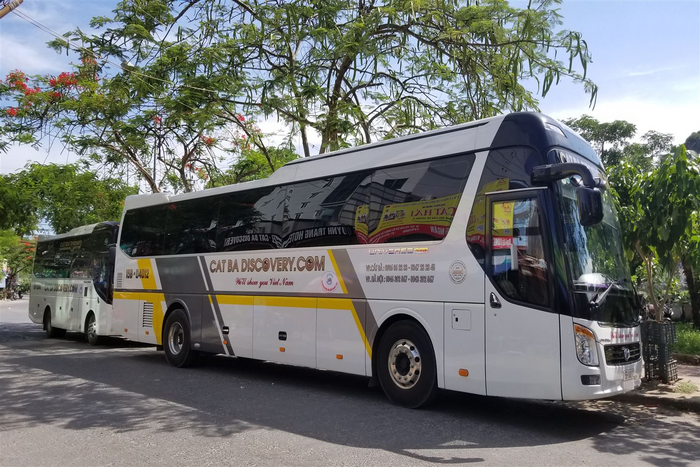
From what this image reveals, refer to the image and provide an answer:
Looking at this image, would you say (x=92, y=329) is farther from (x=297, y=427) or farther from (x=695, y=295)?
(x=695, y=295)

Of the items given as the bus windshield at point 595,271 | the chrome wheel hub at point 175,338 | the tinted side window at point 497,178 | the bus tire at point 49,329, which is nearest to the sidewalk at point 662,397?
the bus windshield at point 595,271

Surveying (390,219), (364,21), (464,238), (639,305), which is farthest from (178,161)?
(639,305)

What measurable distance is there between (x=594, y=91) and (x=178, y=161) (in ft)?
41.0

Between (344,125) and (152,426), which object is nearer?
(152,426)

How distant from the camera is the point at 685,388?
27.7 feet

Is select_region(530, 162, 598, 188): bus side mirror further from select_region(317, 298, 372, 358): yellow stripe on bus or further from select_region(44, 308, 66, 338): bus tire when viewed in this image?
select_region(44, 308, 66, 338): bus tire

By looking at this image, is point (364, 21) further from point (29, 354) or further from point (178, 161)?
point (29, 354)

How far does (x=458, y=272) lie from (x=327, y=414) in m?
2.38

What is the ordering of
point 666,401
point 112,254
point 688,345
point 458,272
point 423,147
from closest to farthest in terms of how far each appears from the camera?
point 458,272
point 423,147
point 666,401
point 688,345
point 112,254

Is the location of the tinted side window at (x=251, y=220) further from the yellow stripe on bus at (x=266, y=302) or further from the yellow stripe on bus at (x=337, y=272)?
the yellow stripe on bus at (x=337, y=272)

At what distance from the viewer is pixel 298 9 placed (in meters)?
11.7

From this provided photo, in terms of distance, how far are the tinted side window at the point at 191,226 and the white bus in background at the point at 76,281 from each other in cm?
299

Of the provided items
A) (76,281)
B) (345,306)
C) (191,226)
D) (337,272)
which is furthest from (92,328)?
(345,306)

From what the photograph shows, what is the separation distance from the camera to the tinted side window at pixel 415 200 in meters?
7.24
